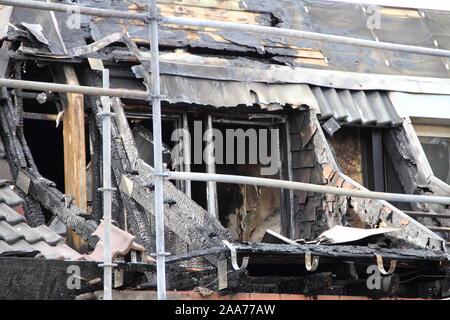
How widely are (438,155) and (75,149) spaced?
5502mm

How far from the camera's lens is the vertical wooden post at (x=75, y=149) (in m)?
12.7

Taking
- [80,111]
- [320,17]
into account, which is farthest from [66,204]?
[320,17]

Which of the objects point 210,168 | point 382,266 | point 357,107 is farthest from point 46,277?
point 357,107

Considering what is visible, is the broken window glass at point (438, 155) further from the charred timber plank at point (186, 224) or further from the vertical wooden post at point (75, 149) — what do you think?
the charred timber plank at point (186, 224)

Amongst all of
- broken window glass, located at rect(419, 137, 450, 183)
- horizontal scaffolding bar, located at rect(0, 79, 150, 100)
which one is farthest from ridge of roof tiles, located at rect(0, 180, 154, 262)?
broken window glass, located at rect(419, 137, 450, 183)

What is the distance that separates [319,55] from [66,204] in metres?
5.24

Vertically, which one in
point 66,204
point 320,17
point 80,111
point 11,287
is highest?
point 320,17

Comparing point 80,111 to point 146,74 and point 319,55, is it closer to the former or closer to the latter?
point 146,74

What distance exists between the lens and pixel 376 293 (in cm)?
1208

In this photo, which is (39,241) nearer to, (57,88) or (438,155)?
(57,88)

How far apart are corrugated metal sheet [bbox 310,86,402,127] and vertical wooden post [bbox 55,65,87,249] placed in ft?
10.4

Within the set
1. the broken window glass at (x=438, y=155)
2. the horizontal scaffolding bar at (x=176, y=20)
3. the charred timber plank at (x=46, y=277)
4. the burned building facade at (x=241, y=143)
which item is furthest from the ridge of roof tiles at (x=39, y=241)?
the broken window glass at (x=438, y=155)

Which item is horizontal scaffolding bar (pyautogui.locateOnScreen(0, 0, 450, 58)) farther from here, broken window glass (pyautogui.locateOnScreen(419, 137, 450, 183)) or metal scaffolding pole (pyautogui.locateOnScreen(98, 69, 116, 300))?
broken window glass (pyautogui.locateOnScreen(419, 137, 450, 183))

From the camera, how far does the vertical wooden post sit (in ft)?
41.8
